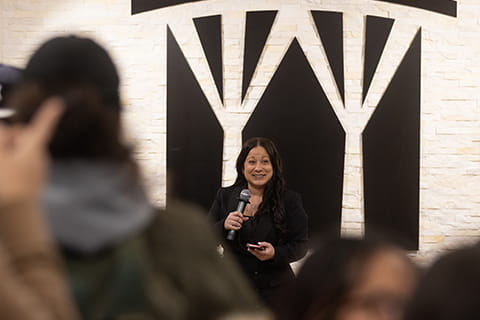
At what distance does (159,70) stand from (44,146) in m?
4.74

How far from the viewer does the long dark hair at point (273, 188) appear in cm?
379

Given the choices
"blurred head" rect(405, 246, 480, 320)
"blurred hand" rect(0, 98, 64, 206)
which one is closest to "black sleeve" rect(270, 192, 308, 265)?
"blurred hand" rect(0, 98, 64, 206)

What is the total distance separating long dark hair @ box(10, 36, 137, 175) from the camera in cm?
110

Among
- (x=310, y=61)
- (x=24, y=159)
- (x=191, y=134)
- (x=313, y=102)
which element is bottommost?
(x=24, y=159)

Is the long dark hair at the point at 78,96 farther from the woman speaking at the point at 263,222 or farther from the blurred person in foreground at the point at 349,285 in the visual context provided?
the woman speaking at the point at 263,222

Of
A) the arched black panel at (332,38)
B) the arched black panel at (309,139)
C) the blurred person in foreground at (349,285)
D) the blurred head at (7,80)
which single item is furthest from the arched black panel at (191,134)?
the blurred person in foreground at (349,285)

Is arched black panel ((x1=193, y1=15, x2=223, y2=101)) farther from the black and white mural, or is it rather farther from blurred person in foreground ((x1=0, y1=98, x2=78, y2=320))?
blurred person in foreground ((x1=0, y1=98, x2=78, y2=320))

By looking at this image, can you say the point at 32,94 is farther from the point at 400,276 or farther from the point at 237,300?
the point at 400,276

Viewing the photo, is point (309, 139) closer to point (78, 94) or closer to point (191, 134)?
point (191, 134)

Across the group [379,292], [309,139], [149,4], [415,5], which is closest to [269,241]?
[309,139]

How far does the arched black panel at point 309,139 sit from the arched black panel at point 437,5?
920 mm

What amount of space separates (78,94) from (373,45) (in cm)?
484

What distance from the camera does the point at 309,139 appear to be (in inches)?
229

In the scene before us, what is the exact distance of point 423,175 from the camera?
579 centimetres
